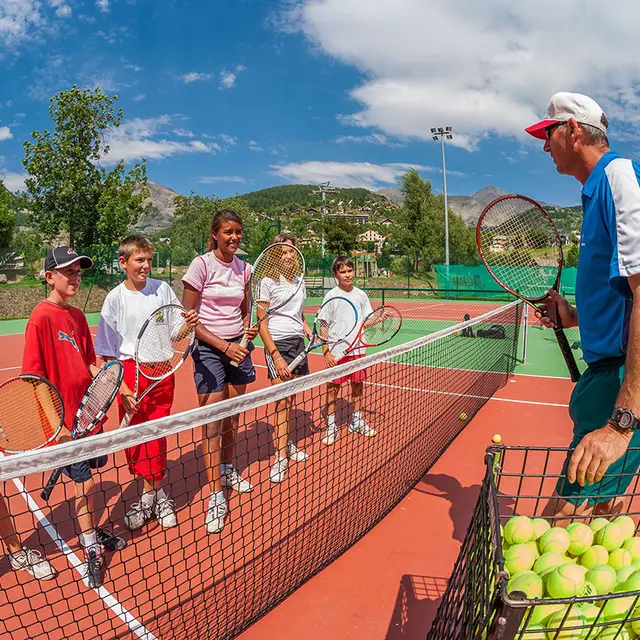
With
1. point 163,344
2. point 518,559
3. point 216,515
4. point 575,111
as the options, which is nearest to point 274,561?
point 216,515

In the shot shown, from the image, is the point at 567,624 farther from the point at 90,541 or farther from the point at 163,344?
the point at 163,344

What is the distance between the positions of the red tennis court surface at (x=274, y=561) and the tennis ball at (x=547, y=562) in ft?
4.06

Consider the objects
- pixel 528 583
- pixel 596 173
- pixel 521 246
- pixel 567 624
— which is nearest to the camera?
pixel 567 624

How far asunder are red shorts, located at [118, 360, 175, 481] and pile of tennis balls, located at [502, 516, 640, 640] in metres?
2.17

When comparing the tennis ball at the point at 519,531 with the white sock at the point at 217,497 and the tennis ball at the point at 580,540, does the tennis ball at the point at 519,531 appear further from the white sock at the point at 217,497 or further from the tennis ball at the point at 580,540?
the white sock at the point at 217,497

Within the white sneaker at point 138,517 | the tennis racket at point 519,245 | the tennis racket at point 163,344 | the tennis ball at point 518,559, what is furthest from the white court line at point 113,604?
the tennis racket at point 519,245

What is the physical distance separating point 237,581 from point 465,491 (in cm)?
175

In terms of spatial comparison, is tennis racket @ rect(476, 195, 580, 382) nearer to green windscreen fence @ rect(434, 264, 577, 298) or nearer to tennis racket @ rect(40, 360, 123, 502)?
tennis racket @ rect(40, 360, 123, 502)

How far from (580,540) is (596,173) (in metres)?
1.18

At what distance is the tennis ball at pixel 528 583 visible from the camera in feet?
3.76

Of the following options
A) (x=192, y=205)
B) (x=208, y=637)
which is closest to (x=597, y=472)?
(x=208, y=637)

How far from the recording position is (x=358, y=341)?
14.5 ft

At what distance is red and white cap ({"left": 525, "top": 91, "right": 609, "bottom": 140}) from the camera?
180cm

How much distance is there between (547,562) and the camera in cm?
123
